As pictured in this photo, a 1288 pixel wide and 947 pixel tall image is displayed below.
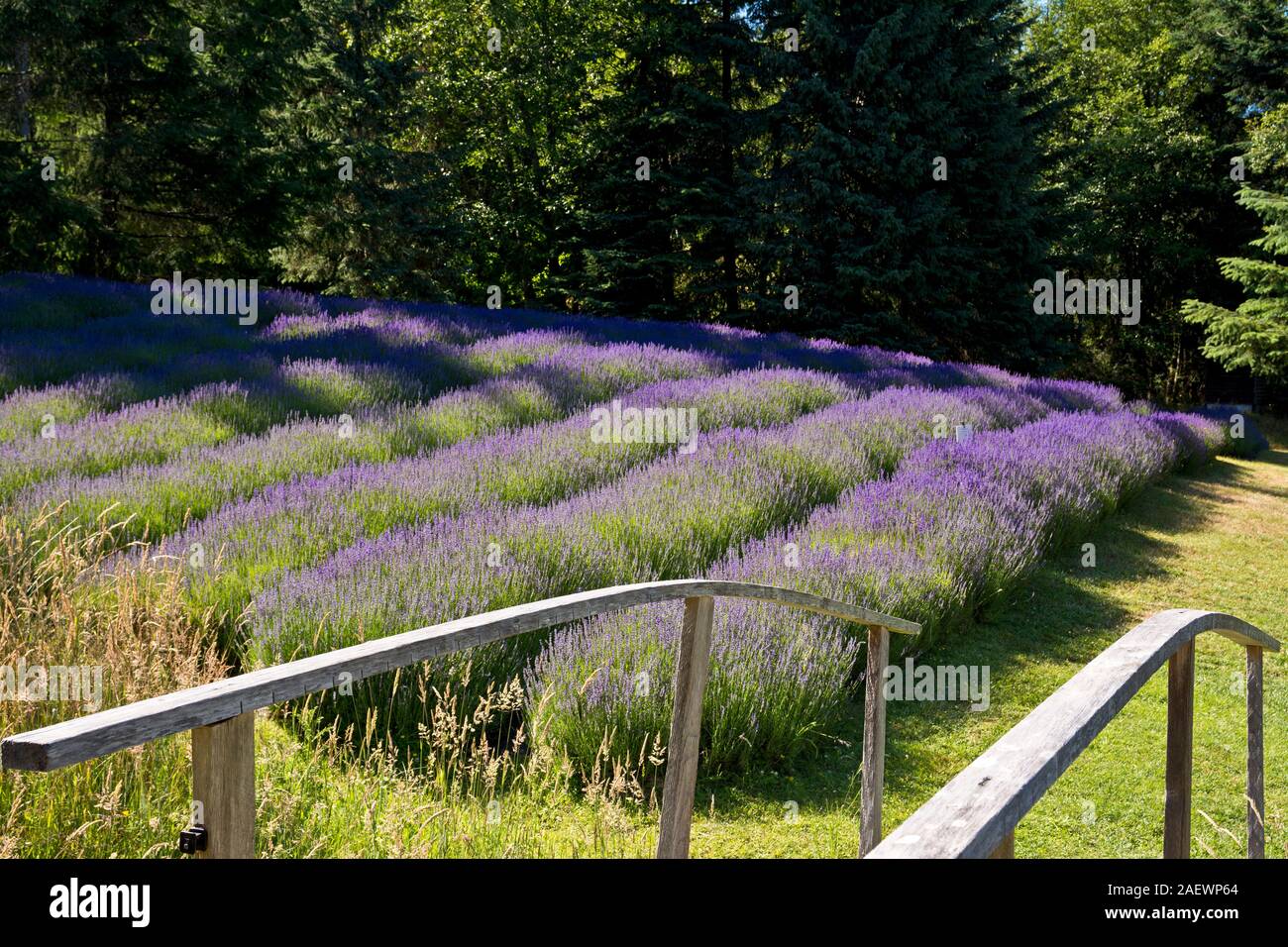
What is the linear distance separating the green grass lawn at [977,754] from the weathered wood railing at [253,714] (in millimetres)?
A: 484

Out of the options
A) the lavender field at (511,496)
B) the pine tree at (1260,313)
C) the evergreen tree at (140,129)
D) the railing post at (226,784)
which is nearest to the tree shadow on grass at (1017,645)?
the lavender field at (511,496)

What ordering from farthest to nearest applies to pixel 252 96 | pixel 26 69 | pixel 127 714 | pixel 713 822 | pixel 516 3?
pixel 516 3 → pixel 252 96 → pixel 26 69 → pixel 713 822 → pixel 127 714

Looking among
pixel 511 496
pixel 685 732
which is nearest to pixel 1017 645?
pixel 511 496

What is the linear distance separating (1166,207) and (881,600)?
28.0 meters

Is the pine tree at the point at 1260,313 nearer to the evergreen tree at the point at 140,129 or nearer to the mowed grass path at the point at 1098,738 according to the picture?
the mowed grass path at the point at 1098,738

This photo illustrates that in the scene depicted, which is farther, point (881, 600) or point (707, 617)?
point (881, 600)

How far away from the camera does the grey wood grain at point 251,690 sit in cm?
99

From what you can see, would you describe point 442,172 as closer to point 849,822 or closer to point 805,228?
point 805,228

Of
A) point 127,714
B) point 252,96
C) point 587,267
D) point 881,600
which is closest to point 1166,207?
point 587,267

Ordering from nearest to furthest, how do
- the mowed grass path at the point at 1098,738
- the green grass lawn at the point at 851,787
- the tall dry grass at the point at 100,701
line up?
the tall dry grass at the point at 100,701, the green grass lawn at the point at 851,787, the mowed grass path at the point at 1098,738

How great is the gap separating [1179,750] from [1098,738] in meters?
3.16

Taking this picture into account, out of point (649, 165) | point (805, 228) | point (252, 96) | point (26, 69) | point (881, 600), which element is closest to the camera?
point (881, 600)

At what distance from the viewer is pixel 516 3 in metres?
26.4

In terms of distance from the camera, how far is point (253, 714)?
125cm
